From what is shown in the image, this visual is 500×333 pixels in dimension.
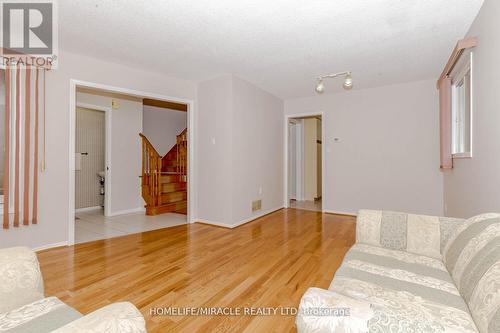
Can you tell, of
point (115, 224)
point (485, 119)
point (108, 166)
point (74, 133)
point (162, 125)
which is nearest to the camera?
point (485, 119)

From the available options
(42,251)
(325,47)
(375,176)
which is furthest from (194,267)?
(375,176)

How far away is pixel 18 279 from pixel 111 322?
73 cm

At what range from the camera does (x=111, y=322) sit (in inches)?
29.4

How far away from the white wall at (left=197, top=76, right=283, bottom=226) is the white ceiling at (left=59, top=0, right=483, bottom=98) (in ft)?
1.49

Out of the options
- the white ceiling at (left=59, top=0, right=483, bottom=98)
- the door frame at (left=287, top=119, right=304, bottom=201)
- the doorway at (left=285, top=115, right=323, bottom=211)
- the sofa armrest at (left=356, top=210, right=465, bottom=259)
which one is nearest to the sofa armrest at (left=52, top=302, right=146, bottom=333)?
the sofa armrest at (left=356, top=210, right=465, bottom=259)

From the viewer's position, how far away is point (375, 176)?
4465 millimetres

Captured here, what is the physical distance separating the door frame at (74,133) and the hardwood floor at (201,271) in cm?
47

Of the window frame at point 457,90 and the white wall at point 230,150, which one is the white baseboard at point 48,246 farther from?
the window frame at point 457,90

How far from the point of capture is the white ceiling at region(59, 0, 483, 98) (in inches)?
83.5

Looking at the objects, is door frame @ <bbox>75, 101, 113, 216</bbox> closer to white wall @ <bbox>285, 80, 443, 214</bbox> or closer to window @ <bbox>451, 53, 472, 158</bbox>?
white wall @ <bbox>285, 80, 443, 214</bbox>

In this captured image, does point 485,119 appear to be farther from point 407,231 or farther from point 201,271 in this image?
point 201,271

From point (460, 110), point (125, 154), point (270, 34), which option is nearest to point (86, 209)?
point (125, 154)

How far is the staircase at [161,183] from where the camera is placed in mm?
4934

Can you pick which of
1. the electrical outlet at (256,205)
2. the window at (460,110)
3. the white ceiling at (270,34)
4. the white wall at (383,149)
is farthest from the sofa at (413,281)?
the white wall at (383,149)
